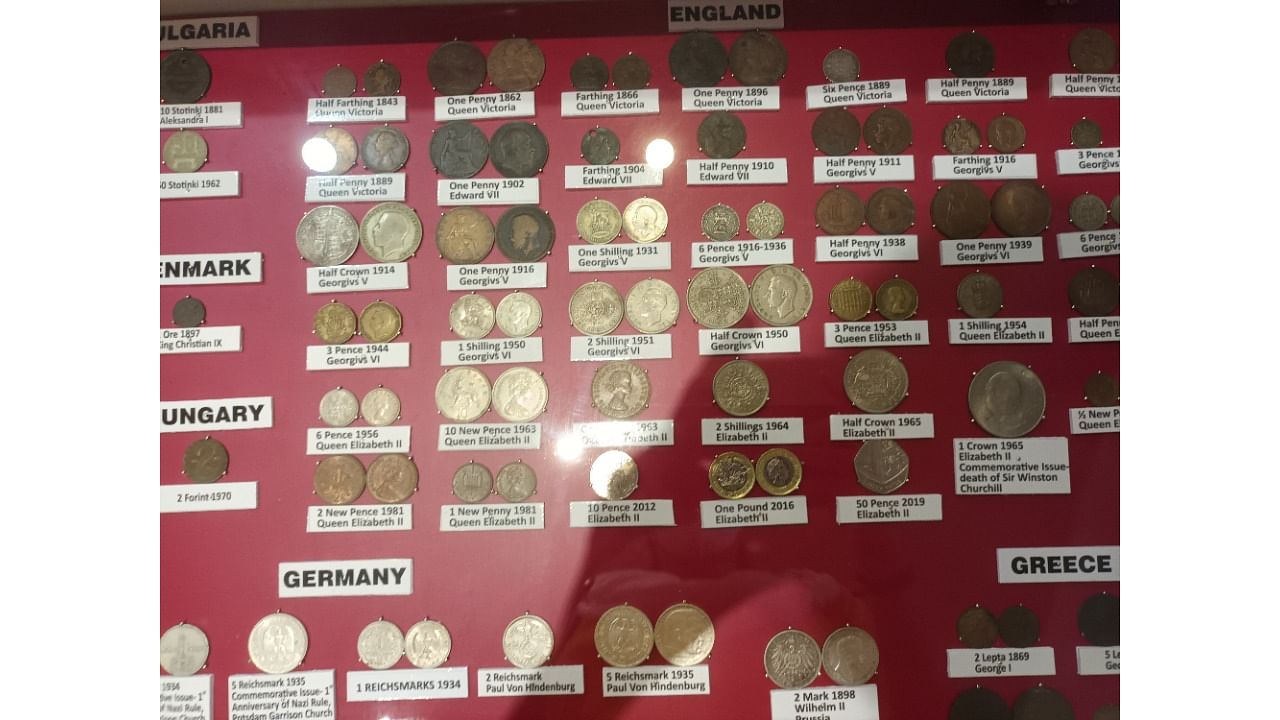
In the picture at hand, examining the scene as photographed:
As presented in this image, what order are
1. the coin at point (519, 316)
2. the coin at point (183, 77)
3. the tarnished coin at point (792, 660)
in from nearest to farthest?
the tarnished coin at point (792, 660), the coin at point (519, 316), the coin at point (183, 77)

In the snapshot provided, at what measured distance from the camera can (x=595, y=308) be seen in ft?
8.53

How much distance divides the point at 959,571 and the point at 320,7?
3.29 m

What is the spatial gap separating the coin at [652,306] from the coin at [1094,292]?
5.05ft

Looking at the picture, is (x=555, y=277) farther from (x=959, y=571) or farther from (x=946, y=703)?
(x=946, y=703)

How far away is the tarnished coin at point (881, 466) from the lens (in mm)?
2539

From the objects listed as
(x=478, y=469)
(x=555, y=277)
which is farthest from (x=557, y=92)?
(x=478, y=469)

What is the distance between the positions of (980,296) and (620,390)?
143cm

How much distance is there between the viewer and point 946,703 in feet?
8.24

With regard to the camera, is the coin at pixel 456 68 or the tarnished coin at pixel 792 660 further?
the coin at pixel 456 68

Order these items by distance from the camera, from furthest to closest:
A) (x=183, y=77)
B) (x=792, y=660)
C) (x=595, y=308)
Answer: (x=183, y=77) → (x=595, y=308) → (x=792, y=660)

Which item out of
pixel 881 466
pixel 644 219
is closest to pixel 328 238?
pixel 644 219

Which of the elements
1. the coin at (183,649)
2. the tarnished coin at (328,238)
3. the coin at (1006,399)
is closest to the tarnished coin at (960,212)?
the coin at (1006,399)

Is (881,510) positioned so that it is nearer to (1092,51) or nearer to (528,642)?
(528,642)

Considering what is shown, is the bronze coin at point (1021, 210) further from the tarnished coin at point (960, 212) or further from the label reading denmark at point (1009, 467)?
Answer: the label reading denmark at point (1009, 467)
